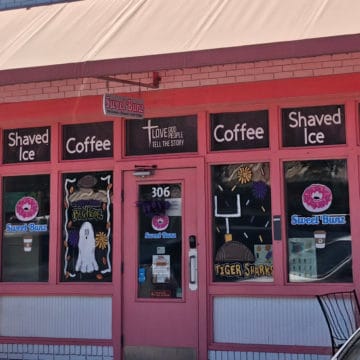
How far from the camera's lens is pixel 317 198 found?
21.4 feet

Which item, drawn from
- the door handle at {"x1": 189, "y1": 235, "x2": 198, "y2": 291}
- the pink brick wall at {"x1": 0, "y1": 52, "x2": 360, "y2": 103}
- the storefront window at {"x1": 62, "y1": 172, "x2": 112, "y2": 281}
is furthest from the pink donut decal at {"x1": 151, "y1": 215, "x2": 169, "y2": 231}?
the pink brick wall at {"x1": 0, "y1": 52, "x2": 360, "y2": 103}

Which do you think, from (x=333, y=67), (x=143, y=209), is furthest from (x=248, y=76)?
(x=143, y=209)

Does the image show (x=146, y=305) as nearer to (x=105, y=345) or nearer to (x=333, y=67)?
(x=105, y=345)

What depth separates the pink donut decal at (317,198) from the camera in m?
6.50

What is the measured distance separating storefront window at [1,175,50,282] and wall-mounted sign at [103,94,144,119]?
60.5 inches

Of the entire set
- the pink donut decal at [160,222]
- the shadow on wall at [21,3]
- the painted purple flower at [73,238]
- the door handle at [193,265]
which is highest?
the shadow on wall at [21,3]

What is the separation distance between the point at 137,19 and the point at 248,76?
1.35 m

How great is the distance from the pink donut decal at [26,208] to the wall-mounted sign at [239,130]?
2286 millimetres

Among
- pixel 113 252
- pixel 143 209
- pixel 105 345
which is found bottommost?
pixel 105 345

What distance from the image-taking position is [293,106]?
671 cm

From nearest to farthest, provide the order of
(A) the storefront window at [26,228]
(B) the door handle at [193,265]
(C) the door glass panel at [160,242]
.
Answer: (B) the door handle at [193,265] → (C) the door glass panel at [160,242] → (A) the storefront window at [26,228]

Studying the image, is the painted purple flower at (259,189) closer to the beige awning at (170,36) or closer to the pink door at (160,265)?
the pink door at (160,265)

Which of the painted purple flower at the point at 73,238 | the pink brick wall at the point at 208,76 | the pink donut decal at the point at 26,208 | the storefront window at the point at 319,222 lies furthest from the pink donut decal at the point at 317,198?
the pink donut decal at the point at 26,208

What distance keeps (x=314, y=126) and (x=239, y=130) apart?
2.67ft
